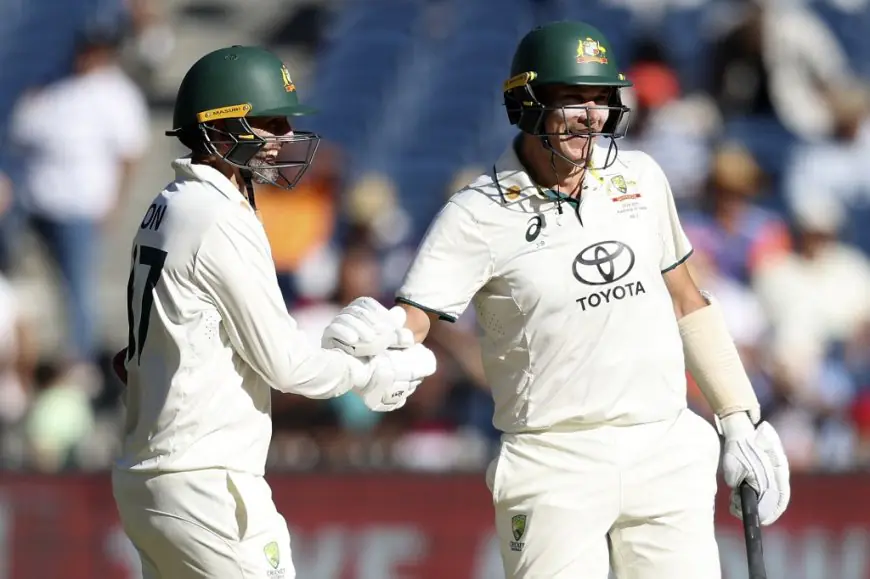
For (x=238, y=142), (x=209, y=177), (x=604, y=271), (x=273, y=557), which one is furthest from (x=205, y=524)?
(x=604, y=271)

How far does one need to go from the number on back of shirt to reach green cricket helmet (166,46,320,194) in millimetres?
353

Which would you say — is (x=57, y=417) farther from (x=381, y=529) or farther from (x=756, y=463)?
(x=756, y=463)

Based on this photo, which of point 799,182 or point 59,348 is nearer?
point 59,348

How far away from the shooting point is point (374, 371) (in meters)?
4.85

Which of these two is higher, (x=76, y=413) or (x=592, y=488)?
(x=592, y=488)

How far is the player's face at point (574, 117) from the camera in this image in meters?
4.98

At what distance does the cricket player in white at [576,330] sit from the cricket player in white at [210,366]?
57cm

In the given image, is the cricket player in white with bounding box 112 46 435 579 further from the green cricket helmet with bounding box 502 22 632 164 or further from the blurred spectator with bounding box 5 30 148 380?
the blurred spectator with bounding box 5 30 148 380

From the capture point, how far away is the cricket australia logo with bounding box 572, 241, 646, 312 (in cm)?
489

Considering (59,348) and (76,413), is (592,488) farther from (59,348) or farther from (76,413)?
(59,348)

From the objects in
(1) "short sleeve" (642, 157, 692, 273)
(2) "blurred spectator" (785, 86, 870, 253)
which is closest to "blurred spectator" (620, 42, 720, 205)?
(2) "blurred spectator" (785, 86, 870, 253)

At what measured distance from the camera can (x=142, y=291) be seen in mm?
4562

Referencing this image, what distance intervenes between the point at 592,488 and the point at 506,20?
7351mm

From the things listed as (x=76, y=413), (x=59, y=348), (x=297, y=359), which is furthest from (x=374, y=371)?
(x=59, y=348)
